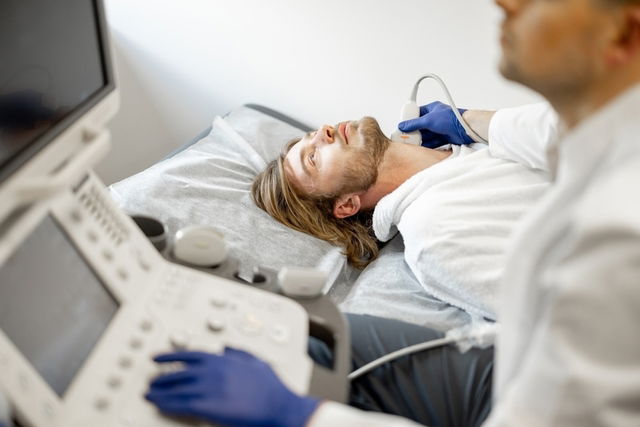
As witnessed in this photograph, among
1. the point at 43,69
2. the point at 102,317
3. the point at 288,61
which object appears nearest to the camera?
the point at 43,69

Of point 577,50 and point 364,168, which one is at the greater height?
point 577,50

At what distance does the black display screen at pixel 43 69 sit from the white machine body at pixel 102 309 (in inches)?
1.7

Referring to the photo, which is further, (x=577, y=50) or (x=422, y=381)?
(x=422, y=381)

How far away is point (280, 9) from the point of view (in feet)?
7.86

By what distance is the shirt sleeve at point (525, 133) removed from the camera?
172 centimetres

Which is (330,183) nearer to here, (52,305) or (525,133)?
(525,133)

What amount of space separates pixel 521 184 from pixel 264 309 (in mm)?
922

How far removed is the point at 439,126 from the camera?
83.1 inches

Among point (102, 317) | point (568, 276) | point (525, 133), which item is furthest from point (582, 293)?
point (525, 133)

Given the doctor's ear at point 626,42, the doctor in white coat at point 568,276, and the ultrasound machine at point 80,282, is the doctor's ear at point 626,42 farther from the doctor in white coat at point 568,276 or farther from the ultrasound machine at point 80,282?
the ultrasound machine at point 80,282

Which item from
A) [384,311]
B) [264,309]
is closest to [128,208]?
[384,311]

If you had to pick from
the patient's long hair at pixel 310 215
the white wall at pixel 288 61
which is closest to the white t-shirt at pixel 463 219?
the patient's long hair at pixel 310 215

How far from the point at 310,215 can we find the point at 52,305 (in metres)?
1.19

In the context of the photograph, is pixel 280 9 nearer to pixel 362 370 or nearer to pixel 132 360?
pixel 362 370
